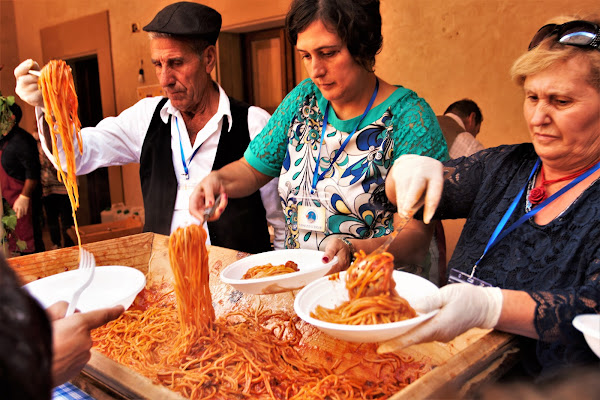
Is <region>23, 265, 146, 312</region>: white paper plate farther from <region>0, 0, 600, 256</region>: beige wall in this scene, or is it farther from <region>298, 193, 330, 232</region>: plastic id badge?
<region>0, 0, 600, 256</region>: beige wall

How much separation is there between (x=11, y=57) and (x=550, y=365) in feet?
31.2

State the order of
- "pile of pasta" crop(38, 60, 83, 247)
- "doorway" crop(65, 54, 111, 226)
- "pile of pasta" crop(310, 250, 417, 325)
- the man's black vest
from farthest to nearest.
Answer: "doorway" crop(65, 54, 111, 226) < the man's black vest < "pile of pasta" crop(38, 60, 83, 247) < "pile of pasta" crop(310, 250, 417, 325)

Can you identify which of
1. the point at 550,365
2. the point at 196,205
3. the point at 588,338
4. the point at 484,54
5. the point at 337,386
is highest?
the point at 484,54

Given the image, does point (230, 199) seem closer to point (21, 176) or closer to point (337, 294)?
point (337, 294)

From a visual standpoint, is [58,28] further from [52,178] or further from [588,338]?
[588,338]

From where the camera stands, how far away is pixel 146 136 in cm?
283

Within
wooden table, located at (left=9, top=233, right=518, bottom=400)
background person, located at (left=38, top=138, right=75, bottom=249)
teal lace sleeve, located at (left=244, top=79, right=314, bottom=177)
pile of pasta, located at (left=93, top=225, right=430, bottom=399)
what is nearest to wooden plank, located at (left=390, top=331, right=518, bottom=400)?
wooden table, located at (left=9, top=233, right=518, bottom=400)

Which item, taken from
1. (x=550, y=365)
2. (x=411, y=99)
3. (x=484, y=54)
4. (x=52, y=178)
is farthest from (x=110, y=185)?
(x=550, y=365)

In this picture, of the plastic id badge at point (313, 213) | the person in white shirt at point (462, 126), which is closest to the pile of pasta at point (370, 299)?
the plastic id badge at point (313, 213)

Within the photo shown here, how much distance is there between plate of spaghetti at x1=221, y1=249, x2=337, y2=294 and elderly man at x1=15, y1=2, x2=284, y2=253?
2.31 feet

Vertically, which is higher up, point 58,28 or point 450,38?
point 58,28

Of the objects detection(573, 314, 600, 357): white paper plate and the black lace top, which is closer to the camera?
detection(573, 314, 600, 357): white paper plate

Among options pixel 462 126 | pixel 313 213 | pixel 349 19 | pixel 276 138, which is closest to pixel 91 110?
pixel 462 126

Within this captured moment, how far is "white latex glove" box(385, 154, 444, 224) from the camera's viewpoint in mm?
1652
